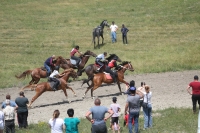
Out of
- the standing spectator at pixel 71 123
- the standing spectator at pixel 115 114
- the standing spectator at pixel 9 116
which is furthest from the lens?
the standing spectator at pixel 9 116

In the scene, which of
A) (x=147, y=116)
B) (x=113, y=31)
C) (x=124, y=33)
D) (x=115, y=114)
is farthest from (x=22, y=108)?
(x=113, y=31)

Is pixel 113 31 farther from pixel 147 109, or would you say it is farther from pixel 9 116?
pixel 9 116

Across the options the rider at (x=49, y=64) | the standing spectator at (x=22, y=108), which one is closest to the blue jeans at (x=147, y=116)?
the standing spectator at (x=22, y=108)

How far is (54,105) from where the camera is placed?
26.2 meters

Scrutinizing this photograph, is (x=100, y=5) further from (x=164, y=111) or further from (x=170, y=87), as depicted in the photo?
(x=164, y=111)

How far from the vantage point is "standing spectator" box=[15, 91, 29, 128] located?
65.7 ft

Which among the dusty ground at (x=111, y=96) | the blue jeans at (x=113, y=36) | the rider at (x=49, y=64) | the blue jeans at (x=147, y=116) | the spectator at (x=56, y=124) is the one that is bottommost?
the dusty ground at (x=111, y=96)

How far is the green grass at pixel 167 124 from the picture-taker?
18750 millimetres

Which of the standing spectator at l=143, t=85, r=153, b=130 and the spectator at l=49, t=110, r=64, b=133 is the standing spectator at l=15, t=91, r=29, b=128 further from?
the spectator at l=49, t=110, r=64, b=133

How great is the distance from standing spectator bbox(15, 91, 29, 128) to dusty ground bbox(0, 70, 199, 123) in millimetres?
2127

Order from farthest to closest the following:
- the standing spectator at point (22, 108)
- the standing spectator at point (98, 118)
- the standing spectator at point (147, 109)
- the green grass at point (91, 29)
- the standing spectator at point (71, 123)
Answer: the green grass at point (91, 29)
the standing spectator at point (22, 108)
the standing spectator at point (147, 109)
the standing spectator at point (98, 118)
the standing spectator at point (71, 123)

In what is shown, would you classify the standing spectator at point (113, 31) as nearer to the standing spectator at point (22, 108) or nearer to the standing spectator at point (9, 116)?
the standing spectator at point (22, 108)

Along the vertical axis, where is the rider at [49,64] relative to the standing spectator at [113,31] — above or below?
below

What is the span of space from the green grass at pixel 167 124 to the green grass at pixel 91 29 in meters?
12.8
